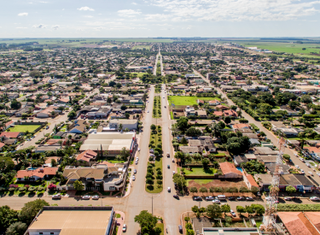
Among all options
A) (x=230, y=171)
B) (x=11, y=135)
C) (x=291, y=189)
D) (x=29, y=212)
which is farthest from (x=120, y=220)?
(x=11, y=135)

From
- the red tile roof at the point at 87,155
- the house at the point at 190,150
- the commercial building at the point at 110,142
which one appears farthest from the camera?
the house at the point at 190,150

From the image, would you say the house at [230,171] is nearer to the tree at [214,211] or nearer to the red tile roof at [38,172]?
the tree at [214,211]

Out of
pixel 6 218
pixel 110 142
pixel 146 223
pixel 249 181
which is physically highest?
pixel 110 142

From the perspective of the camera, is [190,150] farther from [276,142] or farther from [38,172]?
[38,172]

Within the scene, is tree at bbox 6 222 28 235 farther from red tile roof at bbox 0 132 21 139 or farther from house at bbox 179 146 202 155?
red tile roof at bbox 0 132 21 139

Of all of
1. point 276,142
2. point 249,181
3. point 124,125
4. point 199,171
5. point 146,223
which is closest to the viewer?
point 146,223

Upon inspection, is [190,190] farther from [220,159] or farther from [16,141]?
[16,141]

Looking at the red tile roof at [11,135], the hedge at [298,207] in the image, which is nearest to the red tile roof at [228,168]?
the hedge at [298,207]
